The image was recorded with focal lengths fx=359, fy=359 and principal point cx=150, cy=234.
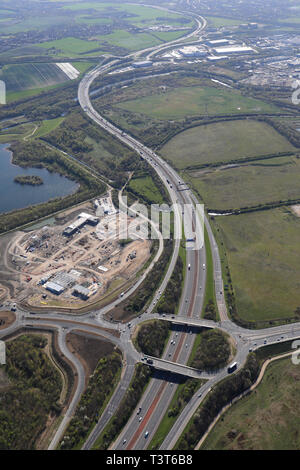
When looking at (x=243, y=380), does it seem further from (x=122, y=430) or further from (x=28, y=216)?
(x=28, y=216)

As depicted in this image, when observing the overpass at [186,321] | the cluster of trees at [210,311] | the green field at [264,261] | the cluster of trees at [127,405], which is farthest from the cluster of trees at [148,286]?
the green field at [264,261]

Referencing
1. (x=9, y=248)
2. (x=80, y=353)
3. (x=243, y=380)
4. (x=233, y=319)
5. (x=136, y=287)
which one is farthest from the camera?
(x=9, y=248)

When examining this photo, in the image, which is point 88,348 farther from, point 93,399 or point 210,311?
point 210,311

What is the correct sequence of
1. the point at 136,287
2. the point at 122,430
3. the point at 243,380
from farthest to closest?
the point at 136,287, the point at 243,380, the point at 122,430

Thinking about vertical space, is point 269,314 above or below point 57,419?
above

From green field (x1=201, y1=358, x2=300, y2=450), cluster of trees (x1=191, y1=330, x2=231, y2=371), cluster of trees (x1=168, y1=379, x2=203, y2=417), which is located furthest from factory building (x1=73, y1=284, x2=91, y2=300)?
green field (x1=201, y1=358, x2=300, y2=450)

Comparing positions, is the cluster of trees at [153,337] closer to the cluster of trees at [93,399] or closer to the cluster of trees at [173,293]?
the cluster of trees at [173,293]
